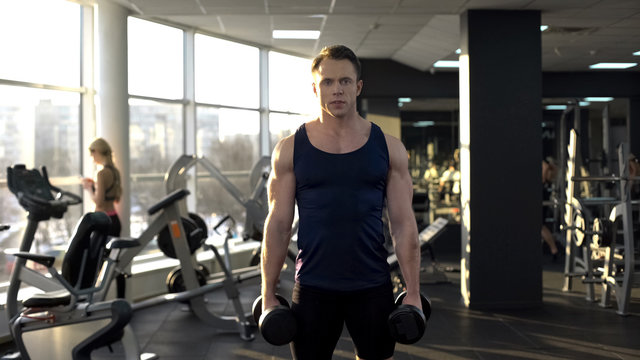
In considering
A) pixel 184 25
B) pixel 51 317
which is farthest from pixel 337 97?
pixel 184 25

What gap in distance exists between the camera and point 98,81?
5.96 metres

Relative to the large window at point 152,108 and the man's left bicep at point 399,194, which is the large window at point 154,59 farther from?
the man's left bicep at point 399,194

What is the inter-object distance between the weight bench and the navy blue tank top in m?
3.64

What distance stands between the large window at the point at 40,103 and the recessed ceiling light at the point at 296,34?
7.62 ft

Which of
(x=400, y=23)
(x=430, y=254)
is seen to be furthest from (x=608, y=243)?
(x=400, y=23)

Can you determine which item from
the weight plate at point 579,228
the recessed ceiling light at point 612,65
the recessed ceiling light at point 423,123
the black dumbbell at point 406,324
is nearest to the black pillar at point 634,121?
the recessed ceiling light at point 612,65

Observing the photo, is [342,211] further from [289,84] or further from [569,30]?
[289,84]

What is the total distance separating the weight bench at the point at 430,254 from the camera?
18.3ft

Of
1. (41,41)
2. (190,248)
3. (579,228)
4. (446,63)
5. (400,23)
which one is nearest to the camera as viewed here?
(190,248)

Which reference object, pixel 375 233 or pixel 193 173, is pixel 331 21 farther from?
pixel 375 233

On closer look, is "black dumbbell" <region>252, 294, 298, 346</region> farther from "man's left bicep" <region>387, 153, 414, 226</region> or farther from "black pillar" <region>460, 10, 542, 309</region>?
"black pillar" <region>460, 10, 542, 309</region>

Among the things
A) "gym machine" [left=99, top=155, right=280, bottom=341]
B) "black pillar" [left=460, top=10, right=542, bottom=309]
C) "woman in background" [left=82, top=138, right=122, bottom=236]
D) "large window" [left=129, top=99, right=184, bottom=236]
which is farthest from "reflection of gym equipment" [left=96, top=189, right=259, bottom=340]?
"black pillar" [left=460, top=10, right=542, bottom=309]

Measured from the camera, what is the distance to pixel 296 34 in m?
7.53

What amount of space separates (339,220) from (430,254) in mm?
5862
